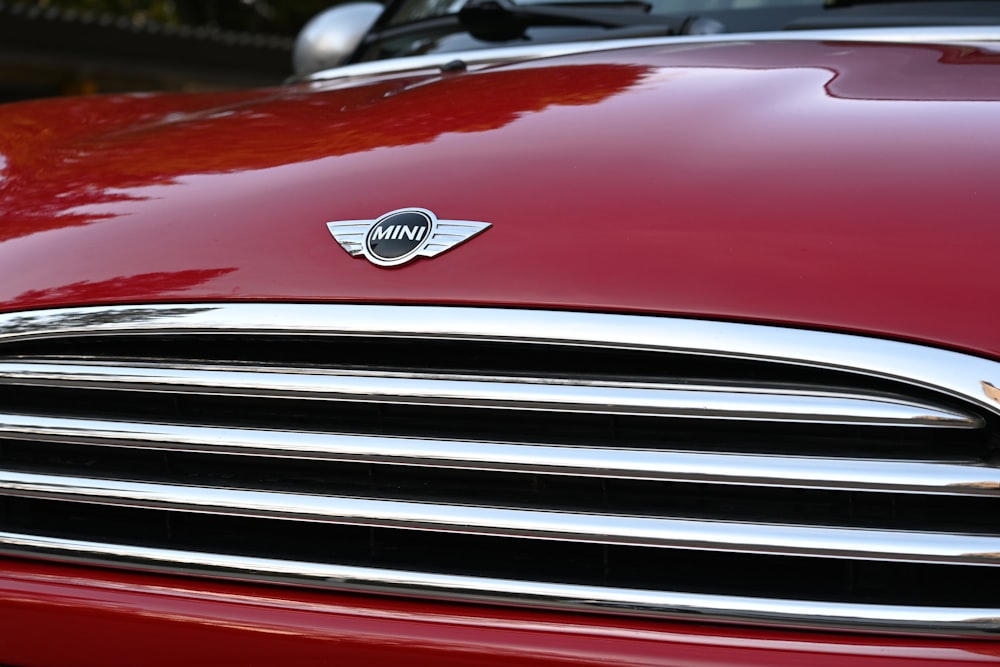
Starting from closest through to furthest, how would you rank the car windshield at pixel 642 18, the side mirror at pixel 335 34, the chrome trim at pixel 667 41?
1. the chrome trim at pixel 667 41
2. the car windshield at pixel 642 18
3. the side mirror at pixel 335 34

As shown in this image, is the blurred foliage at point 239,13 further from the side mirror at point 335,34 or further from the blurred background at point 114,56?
the side mirror at point 335,34

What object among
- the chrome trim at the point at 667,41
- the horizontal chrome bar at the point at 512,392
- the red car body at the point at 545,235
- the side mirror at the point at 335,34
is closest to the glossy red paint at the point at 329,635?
the red car body at the point at 545,235

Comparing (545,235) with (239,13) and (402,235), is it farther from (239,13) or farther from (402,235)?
(239,13)

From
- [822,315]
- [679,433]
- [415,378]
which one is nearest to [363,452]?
[415,378]

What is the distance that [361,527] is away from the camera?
64.6 inches

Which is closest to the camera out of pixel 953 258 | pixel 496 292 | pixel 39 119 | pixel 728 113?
pixel 953 258

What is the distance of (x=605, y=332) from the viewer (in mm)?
1442

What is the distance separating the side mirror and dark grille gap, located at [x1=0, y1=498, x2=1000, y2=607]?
1994 mm

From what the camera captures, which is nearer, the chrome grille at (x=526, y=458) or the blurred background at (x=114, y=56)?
the chrome grille at (x=526, y=458)

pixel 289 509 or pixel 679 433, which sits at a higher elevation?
pixel 679 433

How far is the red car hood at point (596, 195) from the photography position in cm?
143

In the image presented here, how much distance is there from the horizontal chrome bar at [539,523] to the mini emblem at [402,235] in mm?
296

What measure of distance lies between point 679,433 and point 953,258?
13.8 inches

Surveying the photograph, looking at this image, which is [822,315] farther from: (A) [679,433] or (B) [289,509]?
(B) [289,509]
